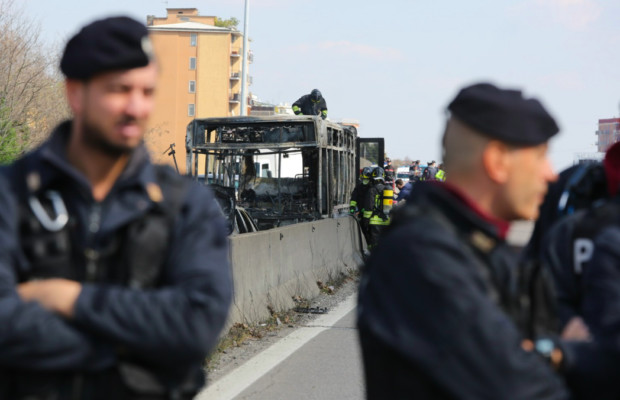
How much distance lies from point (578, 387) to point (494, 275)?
365 mm

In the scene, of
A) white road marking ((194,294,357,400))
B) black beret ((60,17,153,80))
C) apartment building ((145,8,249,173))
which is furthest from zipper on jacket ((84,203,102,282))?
apartment building ((145,8,249,173))

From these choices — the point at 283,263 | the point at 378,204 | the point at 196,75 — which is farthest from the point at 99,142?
the point at 196,75

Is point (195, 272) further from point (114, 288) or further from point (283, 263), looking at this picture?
point (283, 263)

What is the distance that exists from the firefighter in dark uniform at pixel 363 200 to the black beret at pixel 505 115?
15.4 metres

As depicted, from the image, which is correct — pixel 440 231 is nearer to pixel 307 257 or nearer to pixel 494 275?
pixel 494 275

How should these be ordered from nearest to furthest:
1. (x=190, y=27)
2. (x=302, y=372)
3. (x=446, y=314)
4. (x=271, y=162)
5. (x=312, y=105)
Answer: (x=446, y=314)
(x=302, y=372)
(x=271, y=162)
(x=312, y=105)
(x=190, y=27)

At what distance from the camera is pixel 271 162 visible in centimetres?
1916

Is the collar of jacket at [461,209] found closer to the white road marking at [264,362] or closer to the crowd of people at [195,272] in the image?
the crowd of people at [195,272]

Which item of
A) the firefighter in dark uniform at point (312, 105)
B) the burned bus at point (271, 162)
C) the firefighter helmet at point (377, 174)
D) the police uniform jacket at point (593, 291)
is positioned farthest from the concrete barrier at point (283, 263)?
the police uniform jacket at point (593, 291)

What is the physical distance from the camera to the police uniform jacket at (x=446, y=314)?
2.30 m

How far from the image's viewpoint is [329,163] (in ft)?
64.5

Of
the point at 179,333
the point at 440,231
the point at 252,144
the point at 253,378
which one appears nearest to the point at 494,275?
the point at 440,231

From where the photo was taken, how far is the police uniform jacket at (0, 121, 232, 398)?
2369mm

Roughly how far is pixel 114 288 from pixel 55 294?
0.45ft
